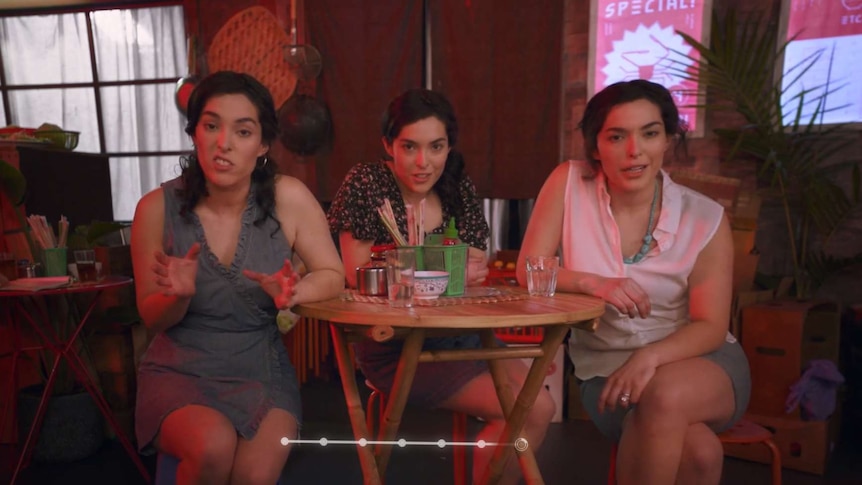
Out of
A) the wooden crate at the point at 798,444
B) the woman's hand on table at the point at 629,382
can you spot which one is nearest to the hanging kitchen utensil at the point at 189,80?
the woman's hand on table at the point at 629,382

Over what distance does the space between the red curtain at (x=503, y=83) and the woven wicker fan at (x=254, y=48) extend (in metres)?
1.14

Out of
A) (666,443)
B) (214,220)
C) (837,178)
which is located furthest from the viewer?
(837,178)

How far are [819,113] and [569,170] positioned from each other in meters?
2.19

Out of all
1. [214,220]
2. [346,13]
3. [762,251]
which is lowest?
[762,251]

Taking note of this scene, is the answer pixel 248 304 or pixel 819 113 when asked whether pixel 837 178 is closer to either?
pixel 819 113

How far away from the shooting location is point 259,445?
4.58 ft

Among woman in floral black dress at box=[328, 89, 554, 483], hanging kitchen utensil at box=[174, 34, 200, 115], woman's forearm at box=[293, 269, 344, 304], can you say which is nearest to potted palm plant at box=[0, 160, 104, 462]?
woman in floral black dress at box=[328, 89, 554, 483]

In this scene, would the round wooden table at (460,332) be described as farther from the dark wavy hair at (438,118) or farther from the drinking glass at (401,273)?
the dark wavy hair at (438,118)

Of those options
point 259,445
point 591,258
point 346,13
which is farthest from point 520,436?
point 346,13

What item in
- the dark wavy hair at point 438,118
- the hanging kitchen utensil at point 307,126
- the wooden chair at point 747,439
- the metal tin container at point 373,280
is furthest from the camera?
the hanging kitchen utensil at point 307,126

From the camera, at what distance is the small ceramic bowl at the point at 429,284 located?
1455 millimetres

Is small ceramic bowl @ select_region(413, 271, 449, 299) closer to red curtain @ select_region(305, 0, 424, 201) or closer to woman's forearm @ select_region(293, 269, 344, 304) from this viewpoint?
woman's forearm @ select_region(293, 269, 344, 304)

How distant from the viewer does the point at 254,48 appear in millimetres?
4359

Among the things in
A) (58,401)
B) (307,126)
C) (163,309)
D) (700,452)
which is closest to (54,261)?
(58,401)
